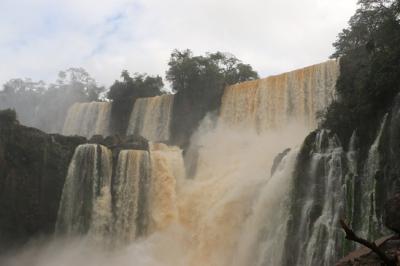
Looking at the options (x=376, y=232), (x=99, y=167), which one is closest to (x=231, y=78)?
(x=99, y=167)

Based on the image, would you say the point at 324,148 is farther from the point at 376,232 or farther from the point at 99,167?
the point at 99,167

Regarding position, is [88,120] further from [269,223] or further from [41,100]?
[269,223]

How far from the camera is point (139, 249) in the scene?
23438mm

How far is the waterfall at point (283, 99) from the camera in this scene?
2708 centimetres

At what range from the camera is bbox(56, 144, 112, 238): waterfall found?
993 inches

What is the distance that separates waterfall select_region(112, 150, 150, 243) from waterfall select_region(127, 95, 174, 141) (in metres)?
9.34

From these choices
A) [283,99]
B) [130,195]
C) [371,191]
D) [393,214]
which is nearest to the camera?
[393,214]

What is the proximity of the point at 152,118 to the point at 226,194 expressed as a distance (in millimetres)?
14113

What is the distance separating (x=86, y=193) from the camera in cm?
2578

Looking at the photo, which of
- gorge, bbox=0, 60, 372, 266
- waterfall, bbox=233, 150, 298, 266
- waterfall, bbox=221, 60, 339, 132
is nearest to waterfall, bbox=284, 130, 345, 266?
gorge, bbox=0, 60, 372, 266

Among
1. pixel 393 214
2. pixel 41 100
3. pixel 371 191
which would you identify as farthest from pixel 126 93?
pixel 393 214

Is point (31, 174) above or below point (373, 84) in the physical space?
below

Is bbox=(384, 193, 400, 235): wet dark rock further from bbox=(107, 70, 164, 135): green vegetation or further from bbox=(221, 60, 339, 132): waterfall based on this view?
bbox=(107, 70, 164, 135): green vegetation

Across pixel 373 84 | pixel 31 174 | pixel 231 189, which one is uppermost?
pixel 373 84
